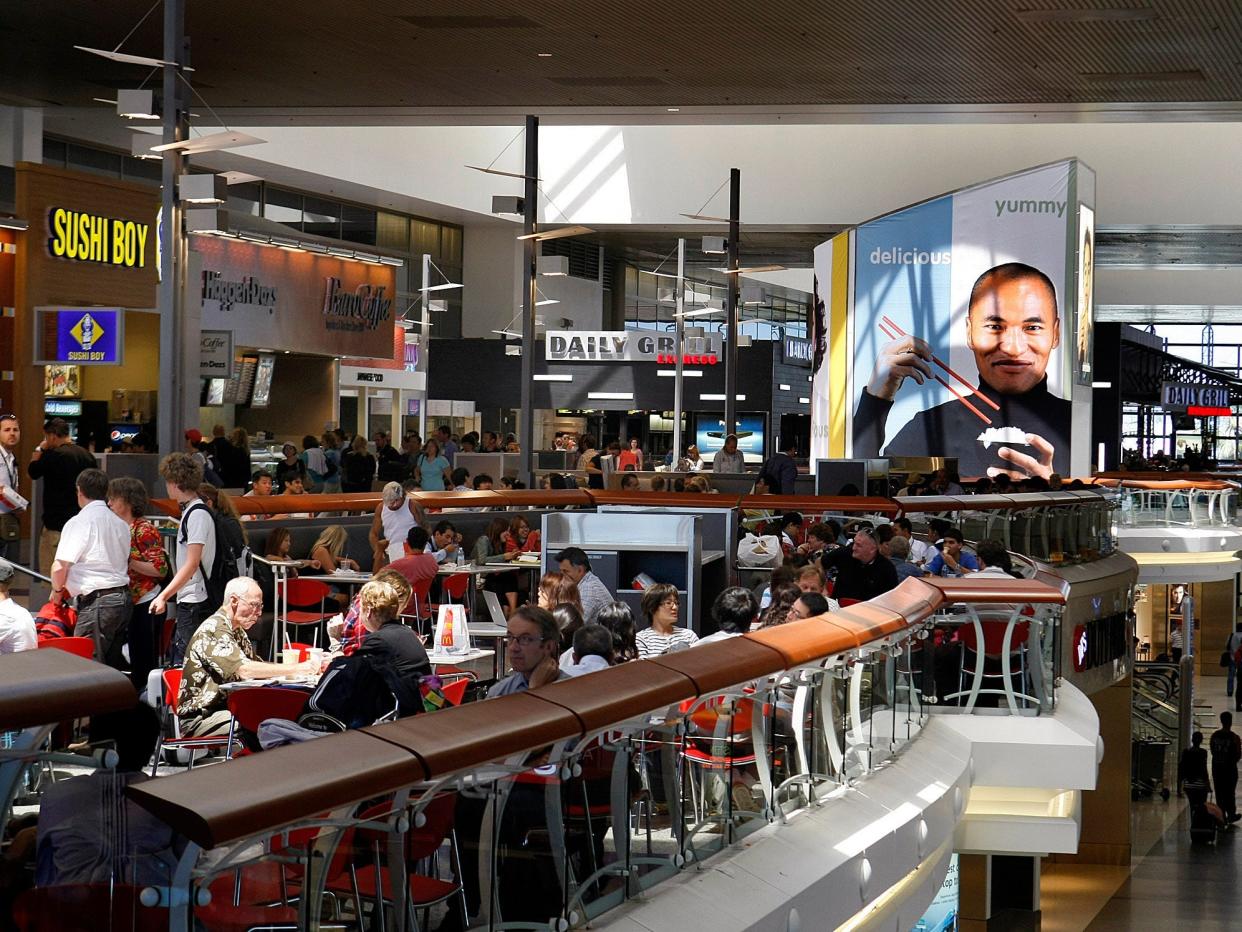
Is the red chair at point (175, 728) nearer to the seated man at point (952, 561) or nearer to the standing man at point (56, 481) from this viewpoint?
the standing man at point (56, 481)

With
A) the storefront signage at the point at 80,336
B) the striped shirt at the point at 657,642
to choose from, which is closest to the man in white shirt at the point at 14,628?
the striped shirt at the point at 657,642

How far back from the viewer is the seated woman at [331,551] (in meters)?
11.5

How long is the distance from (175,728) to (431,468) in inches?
460

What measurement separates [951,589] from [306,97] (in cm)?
1365

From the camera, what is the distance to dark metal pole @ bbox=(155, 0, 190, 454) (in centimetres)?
1111

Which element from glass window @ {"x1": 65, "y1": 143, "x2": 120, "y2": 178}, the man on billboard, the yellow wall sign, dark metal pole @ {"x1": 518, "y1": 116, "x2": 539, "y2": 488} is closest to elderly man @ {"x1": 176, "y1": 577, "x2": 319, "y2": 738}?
dark metal pole @ {"x1": 518, "y1": 116, "x2": 539, "y2": 488}

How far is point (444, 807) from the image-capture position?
116 inches

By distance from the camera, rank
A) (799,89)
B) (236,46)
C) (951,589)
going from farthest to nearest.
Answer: (799,89) → (236,46) → (951,589)

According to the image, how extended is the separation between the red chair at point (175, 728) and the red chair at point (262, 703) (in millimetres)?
314

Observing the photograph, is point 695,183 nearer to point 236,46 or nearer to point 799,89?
point 799,89

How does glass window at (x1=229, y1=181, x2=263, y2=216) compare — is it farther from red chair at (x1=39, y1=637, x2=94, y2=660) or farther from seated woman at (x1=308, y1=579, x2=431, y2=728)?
seated woman at (x1=308, y1=579, x2=431, y2=728)

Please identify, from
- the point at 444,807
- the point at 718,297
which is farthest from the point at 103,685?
the point at 718,297

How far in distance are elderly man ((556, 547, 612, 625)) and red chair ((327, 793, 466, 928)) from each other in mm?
6026

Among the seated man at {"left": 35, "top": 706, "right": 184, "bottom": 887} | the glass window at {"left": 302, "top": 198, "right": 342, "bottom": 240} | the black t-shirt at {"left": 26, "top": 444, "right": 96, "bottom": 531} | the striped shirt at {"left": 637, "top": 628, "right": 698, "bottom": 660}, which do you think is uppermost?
the glass window at {"left": 302, "top": 198, "right": 342, "bottom": 240}
